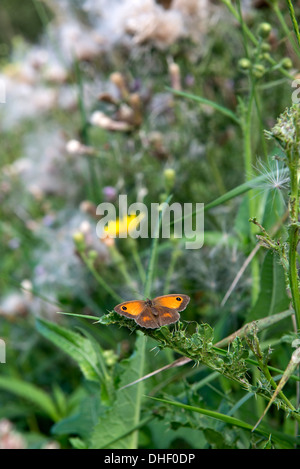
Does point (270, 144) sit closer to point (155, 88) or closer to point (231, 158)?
point (231, 158)

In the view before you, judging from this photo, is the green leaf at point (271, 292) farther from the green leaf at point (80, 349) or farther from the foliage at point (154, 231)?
the green leaf at point (80, 349)

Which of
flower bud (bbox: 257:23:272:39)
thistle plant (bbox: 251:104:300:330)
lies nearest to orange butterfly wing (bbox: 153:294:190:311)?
thistle plant (bbox: 251:104:300:330)

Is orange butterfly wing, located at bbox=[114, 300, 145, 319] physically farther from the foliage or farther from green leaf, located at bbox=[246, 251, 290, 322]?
green leaf, located at bbox=[246, 251, 290, 322]

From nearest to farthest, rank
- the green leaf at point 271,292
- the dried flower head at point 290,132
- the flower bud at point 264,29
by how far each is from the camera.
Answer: the dried flower head at point 290,132 < the green leaf at point 271,292 < the flower bud at point 264,29

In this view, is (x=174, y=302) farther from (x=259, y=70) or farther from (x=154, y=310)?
(x=259, y=70)

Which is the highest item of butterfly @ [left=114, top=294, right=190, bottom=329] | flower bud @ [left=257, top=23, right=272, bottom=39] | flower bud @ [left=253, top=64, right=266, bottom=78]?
flower bud @ [left=257, top=23, right=272, bottom=39]

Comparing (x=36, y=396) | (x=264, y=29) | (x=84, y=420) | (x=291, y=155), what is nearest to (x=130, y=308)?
(x=291, y=155)

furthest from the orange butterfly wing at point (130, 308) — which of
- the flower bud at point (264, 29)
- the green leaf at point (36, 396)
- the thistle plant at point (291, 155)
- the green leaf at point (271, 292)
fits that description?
the green leaf at point (36, 396)
